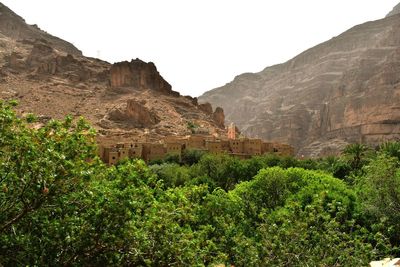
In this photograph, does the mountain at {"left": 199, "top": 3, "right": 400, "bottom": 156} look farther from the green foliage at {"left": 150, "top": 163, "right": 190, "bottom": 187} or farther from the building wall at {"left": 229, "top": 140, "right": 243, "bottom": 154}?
the green foliage at {"left": 150, "top": 163, "right": 190, "bottom": 187}

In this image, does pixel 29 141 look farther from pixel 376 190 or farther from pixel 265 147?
pixel 265 147

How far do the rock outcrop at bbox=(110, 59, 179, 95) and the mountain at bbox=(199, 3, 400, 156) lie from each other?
42.8 metres

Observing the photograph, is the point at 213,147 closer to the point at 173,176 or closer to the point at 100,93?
the point at 173,176

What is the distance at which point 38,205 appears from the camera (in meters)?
7.77

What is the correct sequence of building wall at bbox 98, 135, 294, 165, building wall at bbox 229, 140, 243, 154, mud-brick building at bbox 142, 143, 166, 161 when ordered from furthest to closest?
Result: building wall at bbox 229, 140, 243, 154, mud-brick building at bbox 142, 143, 166, 161, building wall at bbox 98, 135, 294, 165

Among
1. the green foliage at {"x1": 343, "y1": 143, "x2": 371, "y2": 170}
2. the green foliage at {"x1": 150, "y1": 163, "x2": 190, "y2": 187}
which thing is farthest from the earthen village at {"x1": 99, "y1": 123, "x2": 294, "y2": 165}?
the green foliage at {"x1": 343, "y1": 143, "x2": 371, "y2": 170}

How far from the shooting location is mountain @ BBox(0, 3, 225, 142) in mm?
76438

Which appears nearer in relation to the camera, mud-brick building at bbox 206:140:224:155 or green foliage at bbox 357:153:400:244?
green foliage at bbox 357:153:400:244

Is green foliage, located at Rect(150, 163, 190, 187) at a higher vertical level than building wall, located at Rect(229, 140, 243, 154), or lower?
lower

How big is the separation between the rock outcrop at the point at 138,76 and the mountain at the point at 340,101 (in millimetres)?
42764

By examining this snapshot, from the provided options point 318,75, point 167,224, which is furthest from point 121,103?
point 318,75

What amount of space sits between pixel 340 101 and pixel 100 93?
254 ft

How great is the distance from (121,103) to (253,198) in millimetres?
63965

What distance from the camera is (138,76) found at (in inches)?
3728
